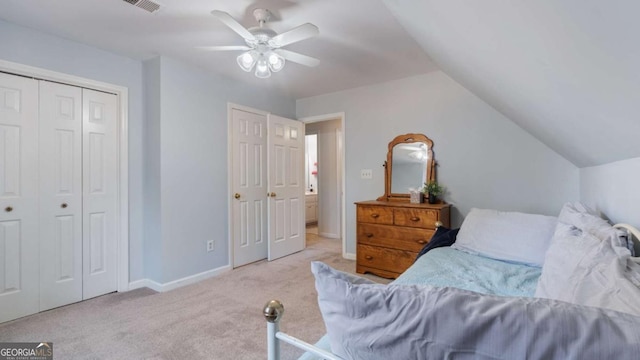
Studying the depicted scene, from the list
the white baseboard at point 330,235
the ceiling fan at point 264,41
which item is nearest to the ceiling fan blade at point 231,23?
the ceiling fan at point 264,41

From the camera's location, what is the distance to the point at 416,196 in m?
3.24

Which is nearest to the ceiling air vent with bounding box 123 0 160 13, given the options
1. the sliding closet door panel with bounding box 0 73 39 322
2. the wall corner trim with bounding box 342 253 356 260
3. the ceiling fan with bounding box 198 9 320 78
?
the ceiling fan with bounding box 198 9 320 78

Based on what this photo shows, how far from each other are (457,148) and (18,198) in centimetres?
404

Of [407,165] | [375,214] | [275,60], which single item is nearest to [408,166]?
[407,165]

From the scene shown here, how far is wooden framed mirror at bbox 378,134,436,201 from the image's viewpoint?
341cm

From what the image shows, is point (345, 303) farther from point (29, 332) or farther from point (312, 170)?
point (312, 170)

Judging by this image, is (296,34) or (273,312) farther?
(296,34)

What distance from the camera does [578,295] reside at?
841 millimetres

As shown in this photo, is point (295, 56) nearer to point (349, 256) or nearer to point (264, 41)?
point (264, 41)

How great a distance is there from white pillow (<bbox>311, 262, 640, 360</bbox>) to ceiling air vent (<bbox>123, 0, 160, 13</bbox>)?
2213 millimetres

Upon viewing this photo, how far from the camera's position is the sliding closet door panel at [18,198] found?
2262mm

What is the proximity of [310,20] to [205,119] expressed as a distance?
1.70 m

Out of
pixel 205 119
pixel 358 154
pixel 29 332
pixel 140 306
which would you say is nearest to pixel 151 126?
pixel 205 119

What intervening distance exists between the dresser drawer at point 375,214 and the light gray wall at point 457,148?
556 millimetres
